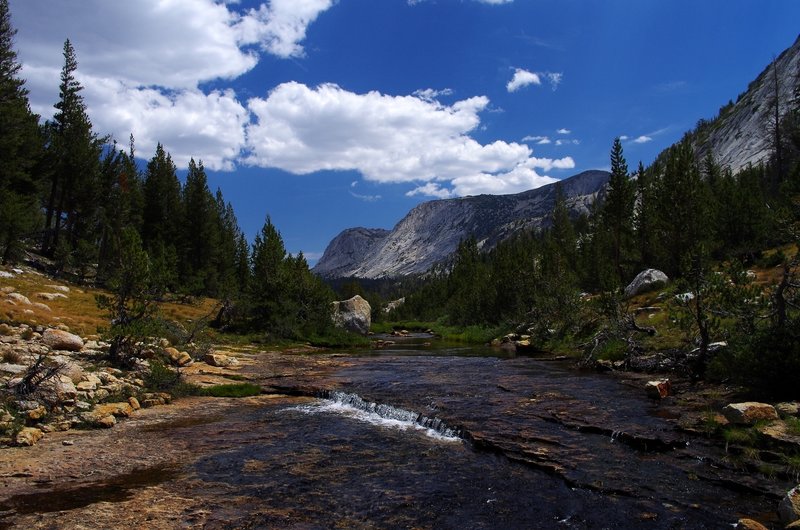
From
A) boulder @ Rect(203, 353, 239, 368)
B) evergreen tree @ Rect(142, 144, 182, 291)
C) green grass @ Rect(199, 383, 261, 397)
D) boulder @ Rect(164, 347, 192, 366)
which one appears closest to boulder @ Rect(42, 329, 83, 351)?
boulder @ Rect(164, 347, 192, 366)

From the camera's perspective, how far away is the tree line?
40.0 metres

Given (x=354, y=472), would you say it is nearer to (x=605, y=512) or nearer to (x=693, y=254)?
(x=605, y=512)

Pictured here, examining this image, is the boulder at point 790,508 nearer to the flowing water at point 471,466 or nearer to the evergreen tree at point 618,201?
the flowing water at point 471,466

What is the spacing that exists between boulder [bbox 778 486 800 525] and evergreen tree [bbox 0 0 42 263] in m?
47.0

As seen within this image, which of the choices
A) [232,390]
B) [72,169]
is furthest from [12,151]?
[232,390]

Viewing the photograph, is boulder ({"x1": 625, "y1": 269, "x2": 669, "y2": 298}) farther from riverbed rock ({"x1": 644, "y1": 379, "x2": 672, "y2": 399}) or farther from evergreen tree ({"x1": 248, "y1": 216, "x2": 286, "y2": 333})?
evergreen tree ({"x1": 248, "y1": 216, "x2": 286, "y2": 333})

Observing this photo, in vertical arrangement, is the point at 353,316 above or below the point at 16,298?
below

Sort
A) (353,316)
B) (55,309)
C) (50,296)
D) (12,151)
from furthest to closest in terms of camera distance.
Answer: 1. (353,316)
2. (12,151)
3. (50,296)
4. (55,309)

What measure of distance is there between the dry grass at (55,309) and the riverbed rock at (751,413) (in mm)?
20944

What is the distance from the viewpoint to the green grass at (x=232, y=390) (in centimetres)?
1936

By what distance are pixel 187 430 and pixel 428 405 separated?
8.03m

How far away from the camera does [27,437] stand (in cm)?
1137

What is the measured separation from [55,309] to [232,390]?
16805 millimetres

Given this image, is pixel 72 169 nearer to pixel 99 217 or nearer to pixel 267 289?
pixel 99 217
